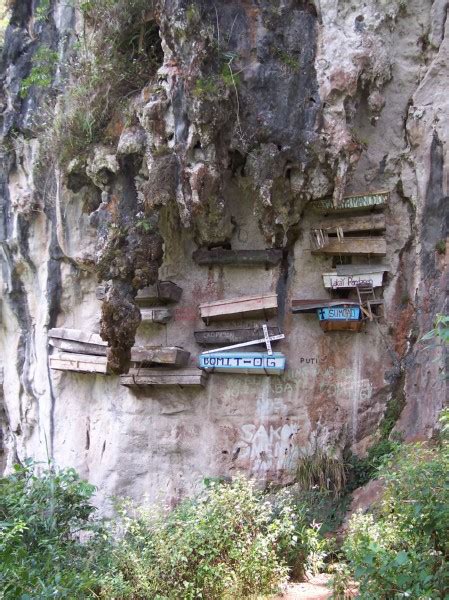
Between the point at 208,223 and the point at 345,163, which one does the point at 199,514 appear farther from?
the point at 345,163

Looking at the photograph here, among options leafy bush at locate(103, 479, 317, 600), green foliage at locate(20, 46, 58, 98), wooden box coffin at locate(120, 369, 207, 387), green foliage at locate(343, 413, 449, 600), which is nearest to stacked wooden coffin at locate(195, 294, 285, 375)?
wooden box coffin at locate(120, 369, 207, 387)

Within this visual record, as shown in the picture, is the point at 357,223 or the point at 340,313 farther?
the point at 357,223

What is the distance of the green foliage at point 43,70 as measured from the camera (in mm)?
10070

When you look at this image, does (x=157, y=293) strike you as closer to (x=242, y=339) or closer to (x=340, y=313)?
(x=242, y=339)

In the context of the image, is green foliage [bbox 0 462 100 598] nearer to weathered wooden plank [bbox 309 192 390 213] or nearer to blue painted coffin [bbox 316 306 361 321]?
blue painted coffin [bbox 316 306 361 321]

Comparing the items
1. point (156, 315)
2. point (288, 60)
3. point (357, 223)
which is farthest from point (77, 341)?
point (288, 60)

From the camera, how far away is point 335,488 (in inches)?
313

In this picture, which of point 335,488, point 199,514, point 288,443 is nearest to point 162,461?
point 288,443

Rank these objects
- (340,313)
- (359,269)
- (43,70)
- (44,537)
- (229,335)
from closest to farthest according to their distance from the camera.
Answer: (44,537)
(340,313)
(359,269)
(229,335)
(43,70)

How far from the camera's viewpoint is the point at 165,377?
8.77 m

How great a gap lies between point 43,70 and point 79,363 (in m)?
4.32

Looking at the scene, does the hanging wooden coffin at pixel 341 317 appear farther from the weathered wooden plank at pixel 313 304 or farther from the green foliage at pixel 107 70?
the green foliage at pixel 107 70

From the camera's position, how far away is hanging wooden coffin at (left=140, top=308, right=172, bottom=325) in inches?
351

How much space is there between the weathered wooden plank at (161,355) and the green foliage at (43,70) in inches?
167
